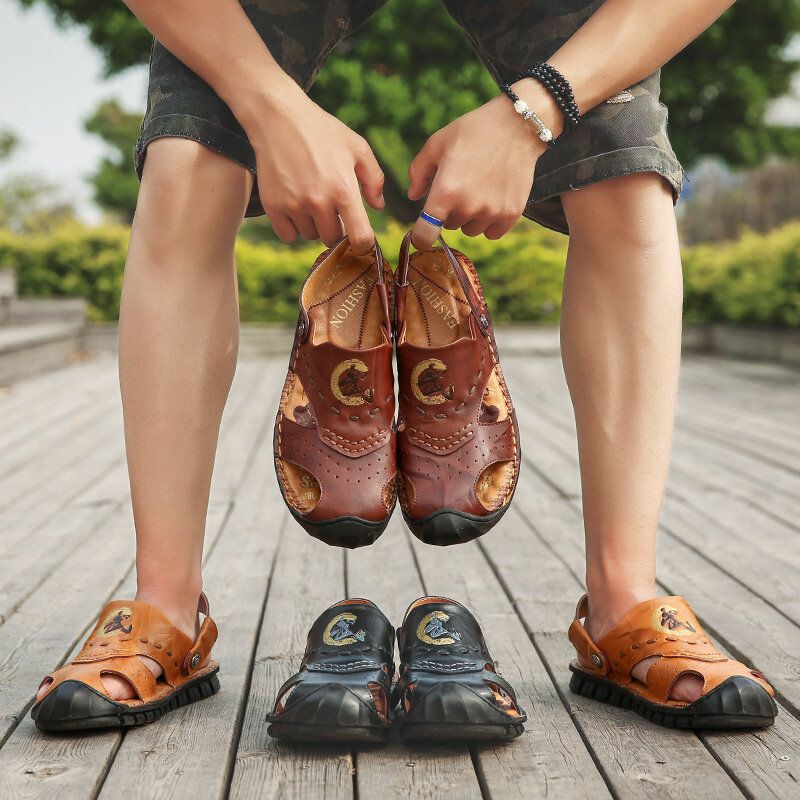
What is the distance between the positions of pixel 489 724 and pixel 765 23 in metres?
13.4

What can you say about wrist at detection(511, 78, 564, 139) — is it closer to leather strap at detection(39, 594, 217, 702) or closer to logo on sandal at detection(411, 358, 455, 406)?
logo on sandal at detection(411, 358, 455, 406)

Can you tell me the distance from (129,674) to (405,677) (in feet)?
1.07

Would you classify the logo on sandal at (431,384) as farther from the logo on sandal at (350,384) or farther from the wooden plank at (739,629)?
the wooden plank at (739,629)

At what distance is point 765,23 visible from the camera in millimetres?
12594

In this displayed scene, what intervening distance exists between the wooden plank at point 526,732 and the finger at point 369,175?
2.11 ft

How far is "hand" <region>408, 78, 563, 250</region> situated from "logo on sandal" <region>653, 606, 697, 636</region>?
515 millimetres

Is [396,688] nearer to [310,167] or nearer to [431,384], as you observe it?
[431,384]

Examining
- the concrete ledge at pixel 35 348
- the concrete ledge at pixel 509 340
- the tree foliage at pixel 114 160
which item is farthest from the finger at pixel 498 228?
the tree foliage at pixel 114 160

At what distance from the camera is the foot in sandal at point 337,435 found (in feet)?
3.80

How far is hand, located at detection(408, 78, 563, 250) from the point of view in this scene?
1.14 meters

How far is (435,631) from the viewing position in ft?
3.99

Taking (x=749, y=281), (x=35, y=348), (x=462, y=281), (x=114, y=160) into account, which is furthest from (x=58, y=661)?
(x=114, y=160)

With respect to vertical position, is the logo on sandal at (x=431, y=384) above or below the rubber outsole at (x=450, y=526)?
above

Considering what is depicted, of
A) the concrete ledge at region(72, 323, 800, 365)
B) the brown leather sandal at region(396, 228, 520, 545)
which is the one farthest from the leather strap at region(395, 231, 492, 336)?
the concrete ledge at region(72, 323, 800, 365)
